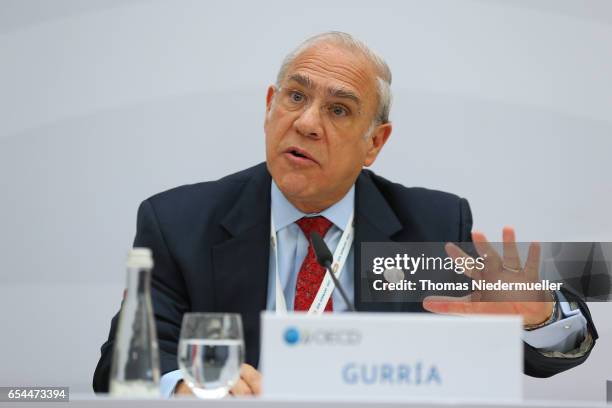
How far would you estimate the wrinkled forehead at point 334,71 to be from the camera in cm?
303

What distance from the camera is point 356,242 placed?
3021 mm

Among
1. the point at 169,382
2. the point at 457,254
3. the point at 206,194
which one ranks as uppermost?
the point at 206,194

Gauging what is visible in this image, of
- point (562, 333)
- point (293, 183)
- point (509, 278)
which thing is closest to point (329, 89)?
point (293, 183)

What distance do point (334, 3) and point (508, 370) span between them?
7.86 ft

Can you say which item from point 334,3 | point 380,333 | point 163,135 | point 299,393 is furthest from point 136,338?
point 334,3

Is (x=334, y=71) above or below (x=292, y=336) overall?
above

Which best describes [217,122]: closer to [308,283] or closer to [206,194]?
[206,194]

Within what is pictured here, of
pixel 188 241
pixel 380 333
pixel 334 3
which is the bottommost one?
pixel 380 333

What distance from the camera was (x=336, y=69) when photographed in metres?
3.07

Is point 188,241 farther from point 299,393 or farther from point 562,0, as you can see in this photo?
point 562,0

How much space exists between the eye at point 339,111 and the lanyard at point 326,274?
379mm

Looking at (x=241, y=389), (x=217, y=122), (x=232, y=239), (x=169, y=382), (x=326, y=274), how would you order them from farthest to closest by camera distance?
(x=217, y=122), (x=232, y=239), (x=326, y=274), (x=169, y=382), (x=241, y=389)

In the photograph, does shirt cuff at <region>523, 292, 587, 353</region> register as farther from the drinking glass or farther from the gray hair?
the drinking glass

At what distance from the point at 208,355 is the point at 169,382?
18.9 inches
